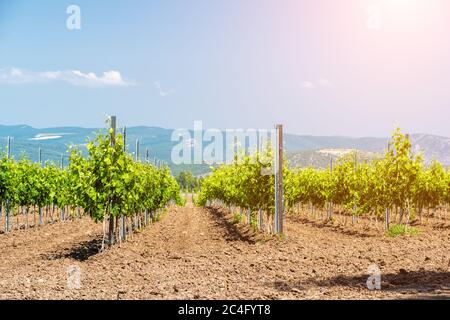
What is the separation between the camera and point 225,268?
12664 mm

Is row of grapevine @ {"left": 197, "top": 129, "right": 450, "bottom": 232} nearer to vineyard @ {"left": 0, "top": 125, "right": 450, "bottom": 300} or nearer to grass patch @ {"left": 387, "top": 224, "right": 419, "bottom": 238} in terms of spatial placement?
vineyard @ {"left": 0, "top": 125, "right": 450, "bottom": 300}

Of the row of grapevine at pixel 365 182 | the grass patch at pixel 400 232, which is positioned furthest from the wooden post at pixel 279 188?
the grass patch at pixel 400 232

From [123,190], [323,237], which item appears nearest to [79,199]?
[123,190]

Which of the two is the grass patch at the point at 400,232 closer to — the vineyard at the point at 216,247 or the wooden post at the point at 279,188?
the vineyard at the point at 216,247

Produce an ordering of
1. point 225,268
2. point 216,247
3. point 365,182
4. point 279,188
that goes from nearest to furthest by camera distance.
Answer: point 225,268 → point 216,247 → point 279,188 → point 365,182

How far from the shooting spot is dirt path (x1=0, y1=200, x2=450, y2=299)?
971 centimetres

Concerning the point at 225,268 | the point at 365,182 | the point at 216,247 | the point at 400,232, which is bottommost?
the point at 216,247

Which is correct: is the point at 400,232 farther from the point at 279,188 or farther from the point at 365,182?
the point at 279,188

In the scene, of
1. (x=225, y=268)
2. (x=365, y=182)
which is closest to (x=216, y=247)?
(x=225, y=268)

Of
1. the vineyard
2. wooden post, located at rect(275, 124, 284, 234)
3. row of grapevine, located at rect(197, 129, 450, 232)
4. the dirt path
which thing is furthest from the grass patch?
wooden post, located at rect(275, 124, 284, 234)

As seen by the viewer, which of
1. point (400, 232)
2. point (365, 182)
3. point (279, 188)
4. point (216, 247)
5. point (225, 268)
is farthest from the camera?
point (365, 182)

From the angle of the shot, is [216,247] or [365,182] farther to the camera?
[365,182]

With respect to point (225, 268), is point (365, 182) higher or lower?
higher

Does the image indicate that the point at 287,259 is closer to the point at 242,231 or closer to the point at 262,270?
the point at 262,270
